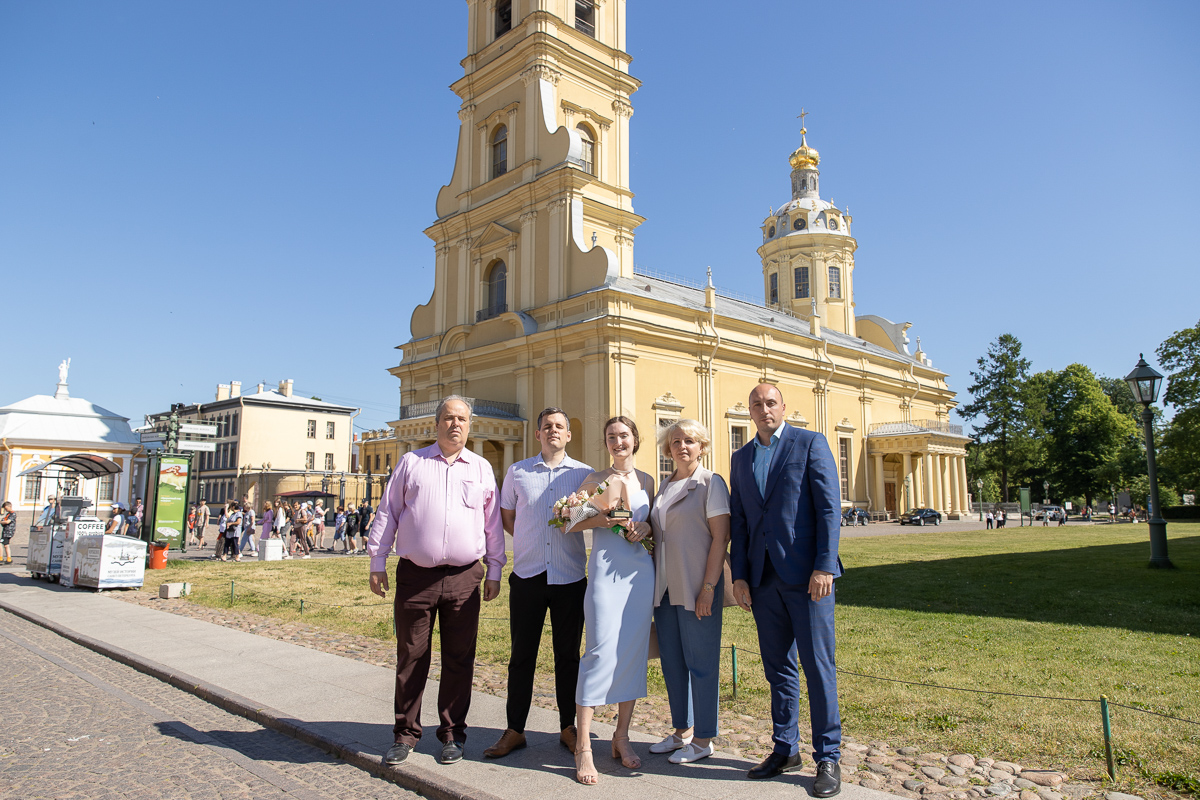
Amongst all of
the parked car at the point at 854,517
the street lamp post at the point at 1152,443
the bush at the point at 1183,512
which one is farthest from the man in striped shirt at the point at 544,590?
the bush at the point at 1183,512

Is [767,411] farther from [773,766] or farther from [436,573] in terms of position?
[436,573]

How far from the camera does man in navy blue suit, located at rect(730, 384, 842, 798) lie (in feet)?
13.5

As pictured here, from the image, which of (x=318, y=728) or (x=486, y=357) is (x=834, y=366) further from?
(x=318, y=728)

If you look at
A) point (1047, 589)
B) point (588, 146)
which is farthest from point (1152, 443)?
point (588, 146)

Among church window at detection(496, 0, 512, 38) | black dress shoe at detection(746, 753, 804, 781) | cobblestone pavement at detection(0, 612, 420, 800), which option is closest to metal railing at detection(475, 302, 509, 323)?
church window at detection(496, 0, 512, 38)

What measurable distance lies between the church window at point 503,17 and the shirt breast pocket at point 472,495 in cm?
3436

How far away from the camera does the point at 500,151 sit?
33656 millimetres

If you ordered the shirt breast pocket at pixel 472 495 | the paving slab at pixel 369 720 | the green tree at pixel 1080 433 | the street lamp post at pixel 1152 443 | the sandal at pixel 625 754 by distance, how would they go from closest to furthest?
the paving slab at pixel 369 720, the sandal at pixel 625 754, the shirt breast pocket at pixel 472 495, the street lamp post at pixel 1152 443, the green tree at pixel 1080 433

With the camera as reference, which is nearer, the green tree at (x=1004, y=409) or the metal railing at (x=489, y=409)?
the metal railing at (x=489, y=409)

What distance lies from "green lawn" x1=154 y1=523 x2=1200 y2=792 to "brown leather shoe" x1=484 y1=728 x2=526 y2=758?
6.20ft

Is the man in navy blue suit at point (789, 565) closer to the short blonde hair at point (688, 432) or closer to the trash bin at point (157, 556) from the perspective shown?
the short blonde hair at point (688, 432)

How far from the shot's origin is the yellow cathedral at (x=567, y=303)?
29.1m

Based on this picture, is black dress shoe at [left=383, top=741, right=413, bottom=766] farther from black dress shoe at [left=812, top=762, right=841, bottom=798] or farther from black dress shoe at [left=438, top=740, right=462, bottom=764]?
black dress shoe at [left=812, top=762, right=841, bottom=798]

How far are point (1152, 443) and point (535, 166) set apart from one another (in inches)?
940
